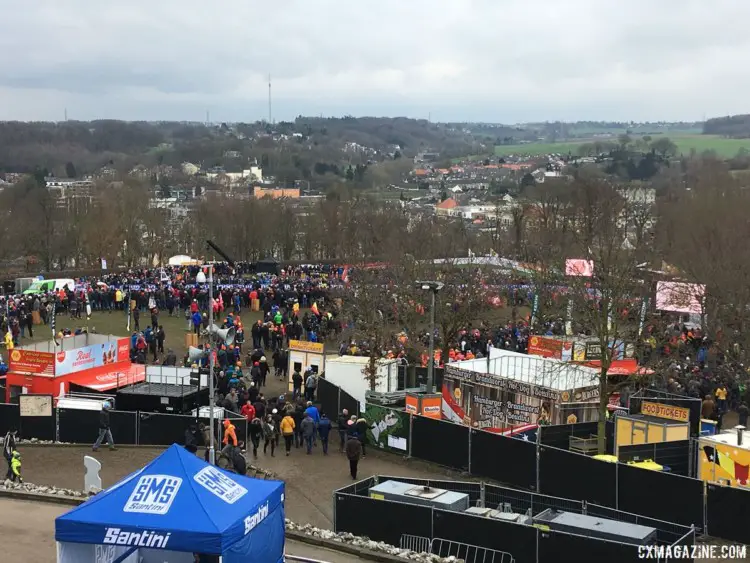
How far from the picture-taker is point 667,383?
86.5 ft

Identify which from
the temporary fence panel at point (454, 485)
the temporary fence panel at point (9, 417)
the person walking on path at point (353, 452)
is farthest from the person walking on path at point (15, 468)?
the temporary fence panel at point (454, 485)

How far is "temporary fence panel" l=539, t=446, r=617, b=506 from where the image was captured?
17.9 metres

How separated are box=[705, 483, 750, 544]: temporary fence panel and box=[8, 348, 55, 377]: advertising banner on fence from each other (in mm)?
16831

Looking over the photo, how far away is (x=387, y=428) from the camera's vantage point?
2269cm

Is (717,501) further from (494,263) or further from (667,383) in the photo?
(494,263)

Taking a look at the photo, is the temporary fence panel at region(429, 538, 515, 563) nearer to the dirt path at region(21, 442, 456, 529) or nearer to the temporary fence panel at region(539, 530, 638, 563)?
the temporary fence panel at region(539, 530, 638, 563)

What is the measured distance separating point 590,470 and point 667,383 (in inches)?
361

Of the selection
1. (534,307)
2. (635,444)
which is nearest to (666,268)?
(534,307)

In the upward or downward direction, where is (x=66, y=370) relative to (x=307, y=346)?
downward

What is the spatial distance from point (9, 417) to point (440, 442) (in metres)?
10.7

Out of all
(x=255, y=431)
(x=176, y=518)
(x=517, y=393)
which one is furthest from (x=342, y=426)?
(x=176, y=518)

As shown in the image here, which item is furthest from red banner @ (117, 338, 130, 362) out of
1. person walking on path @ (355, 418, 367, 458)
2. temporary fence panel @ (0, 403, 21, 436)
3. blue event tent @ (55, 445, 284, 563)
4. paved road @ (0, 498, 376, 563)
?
blue event tent @ (55, 445, 284, 563)

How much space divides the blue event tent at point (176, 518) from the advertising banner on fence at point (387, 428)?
9242 mm

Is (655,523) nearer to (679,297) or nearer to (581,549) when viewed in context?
(581,549)
